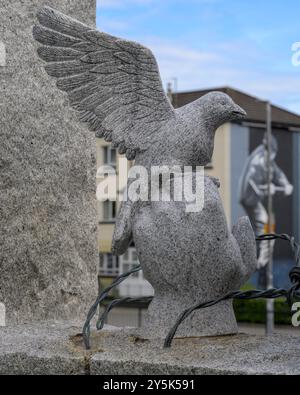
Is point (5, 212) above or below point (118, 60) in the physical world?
below

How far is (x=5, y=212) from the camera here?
6.36m

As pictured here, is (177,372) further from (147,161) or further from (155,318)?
(147,161)

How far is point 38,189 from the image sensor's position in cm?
654

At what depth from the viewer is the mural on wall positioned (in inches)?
1006

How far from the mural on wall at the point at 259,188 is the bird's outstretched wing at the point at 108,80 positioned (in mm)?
20862

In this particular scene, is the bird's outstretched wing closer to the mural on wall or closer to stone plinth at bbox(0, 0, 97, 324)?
stone plinth at bbox(0, 0, 97, 324)

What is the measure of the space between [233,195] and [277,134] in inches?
116

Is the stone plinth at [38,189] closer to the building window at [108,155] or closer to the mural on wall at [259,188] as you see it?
the building window at [108,155]

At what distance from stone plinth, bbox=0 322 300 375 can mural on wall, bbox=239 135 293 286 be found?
826 inches

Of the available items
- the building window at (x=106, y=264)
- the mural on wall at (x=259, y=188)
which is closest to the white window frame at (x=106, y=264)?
the building window at (x=106, y=264)

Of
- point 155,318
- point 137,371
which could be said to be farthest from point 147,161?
point 137,371

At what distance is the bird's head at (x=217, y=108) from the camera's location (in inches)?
187
